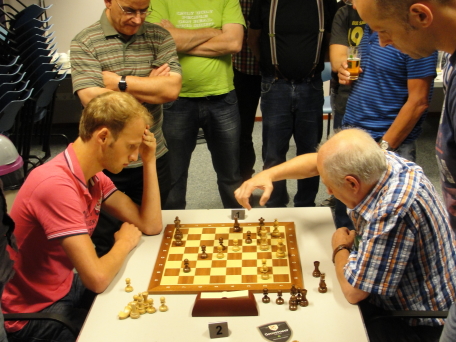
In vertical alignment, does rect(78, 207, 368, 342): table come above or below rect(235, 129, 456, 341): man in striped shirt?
below

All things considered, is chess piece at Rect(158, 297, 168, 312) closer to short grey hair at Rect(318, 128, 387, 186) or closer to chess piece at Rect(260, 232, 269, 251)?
chess piece at Rect(260, 232, 269, 251)

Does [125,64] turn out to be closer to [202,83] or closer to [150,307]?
[202,83]

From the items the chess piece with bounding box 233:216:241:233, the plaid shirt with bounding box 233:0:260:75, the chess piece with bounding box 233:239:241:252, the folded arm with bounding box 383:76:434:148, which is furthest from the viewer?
the plaid shirt with bounding box 233:0:260:75

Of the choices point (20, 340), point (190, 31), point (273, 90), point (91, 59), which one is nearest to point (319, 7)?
point (273, 90)

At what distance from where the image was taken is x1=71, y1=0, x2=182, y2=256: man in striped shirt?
241 centimetres

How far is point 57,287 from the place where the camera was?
6.26 feet

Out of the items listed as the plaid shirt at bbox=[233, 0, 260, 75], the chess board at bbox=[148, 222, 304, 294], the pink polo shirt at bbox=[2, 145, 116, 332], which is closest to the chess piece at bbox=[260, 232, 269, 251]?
the chess board at bbox=[148, 222, 304, 294]

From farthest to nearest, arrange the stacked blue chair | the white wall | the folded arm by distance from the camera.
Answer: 1. the white wall
2. the stacked blue chair
3. the folded arm

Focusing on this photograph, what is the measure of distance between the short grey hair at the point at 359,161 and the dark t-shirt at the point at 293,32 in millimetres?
1704

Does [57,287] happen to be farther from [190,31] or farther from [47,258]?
[190,31]

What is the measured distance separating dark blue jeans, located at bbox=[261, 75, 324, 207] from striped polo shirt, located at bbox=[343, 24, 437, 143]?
0.44m

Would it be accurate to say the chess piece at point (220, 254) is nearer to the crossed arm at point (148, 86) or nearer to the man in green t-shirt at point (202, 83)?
the crossed arm at point (148, 86)

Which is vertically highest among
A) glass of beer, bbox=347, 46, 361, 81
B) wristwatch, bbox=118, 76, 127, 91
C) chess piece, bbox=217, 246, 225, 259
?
wristwatch, bbox=118, 76, 127, 91

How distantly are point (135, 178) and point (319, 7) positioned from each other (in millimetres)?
1723
